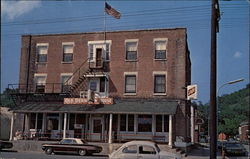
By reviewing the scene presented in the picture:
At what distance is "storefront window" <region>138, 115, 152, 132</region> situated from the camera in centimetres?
3247

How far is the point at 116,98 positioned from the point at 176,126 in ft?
21.1

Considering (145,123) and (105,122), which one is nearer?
(145,123)

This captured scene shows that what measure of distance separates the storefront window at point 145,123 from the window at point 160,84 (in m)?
2.69

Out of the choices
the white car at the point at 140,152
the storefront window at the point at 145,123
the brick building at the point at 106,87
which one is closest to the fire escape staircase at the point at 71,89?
the brick building at the point at 106,87

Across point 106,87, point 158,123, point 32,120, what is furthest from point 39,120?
point 158,123

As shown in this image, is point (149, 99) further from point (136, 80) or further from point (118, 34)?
point (118, 34)

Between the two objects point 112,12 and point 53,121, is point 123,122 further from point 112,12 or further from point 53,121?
point 112,12

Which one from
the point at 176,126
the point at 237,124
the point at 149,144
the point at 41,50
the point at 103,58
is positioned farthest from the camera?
the point at 237,124

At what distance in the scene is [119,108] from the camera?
31828 millimetres

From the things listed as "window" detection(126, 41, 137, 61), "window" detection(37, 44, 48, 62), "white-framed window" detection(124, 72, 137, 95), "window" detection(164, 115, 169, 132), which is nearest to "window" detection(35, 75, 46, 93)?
"window" detection(37, 44, 48, 62)

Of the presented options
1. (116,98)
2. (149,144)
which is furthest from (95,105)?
(149,144)

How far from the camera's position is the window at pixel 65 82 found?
35644 mm

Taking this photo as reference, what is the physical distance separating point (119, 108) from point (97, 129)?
395cm

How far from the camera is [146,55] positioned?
3378 cm
